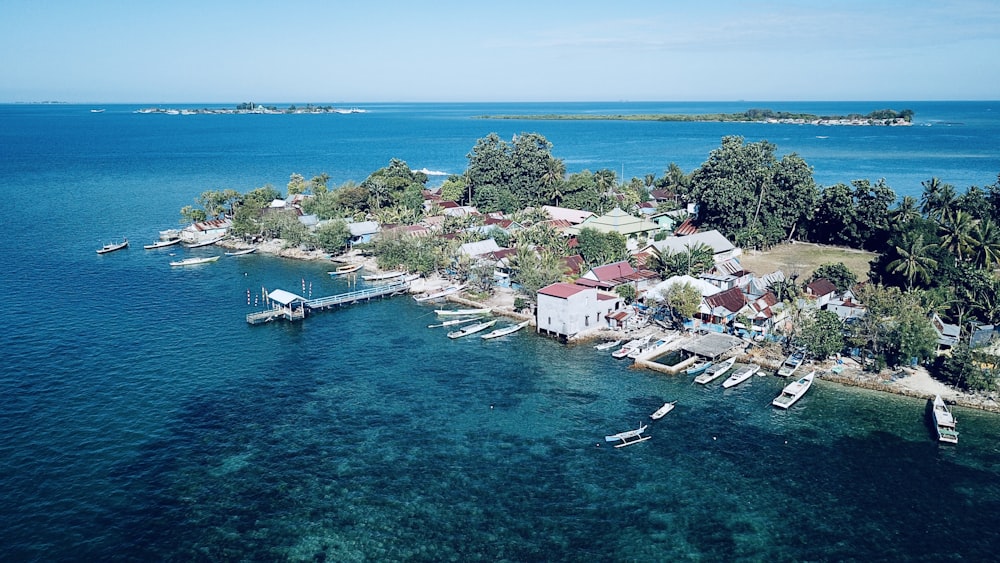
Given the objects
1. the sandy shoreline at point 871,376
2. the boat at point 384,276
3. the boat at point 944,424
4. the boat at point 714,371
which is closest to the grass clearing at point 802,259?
the sandy shoreline at point 871,376

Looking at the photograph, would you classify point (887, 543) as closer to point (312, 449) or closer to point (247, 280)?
point (312, 449)

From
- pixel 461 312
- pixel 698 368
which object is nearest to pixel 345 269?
pixel 461 312

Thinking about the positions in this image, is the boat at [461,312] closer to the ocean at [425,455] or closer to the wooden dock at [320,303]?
the ocean at [425,455]

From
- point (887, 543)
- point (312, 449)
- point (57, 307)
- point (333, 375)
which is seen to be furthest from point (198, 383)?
point (887, 543)

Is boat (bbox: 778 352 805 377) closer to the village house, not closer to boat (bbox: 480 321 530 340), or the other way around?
the village house

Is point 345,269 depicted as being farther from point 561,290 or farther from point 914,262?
point 914,262

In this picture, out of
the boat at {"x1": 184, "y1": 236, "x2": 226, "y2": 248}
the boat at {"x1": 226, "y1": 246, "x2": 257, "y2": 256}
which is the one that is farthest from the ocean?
the boat at {"x1": 184, "y1": 236, "x2": 226, "y2": 248}
